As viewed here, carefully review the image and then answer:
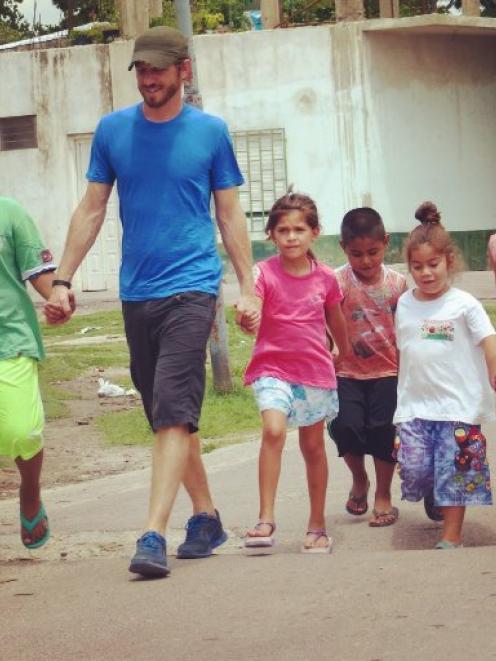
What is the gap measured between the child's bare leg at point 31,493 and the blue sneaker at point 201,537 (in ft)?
1.98

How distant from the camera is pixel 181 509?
28.2 ft

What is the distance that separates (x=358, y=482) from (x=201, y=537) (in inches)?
46.7

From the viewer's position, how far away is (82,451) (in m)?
11.2

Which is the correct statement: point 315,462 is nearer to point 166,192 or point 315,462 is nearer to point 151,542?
point 151,542

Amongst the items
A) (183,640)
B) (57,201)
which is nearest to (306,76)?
(57,201)

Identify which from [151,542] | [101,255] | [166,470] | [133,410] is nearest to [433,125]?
[101,255]

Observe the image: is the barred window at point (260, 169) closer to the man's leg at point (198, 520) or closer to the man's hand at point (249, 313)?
the man's leg at point (198, 520)

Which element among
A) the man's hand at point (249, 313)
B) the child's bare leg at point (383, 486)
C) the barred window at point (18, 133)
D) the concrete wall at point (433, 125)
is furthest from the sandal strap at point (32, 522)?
the barred window at point (18, 133)

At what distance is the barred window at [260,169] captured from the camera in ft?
85.9

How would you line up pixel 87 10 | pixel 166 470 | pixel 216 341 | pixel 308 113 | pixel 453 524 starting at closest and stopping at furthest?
pixel 166 470 < pixel 453 524 < pixel 216 341 < pixel 308 113 < pixel 87 10

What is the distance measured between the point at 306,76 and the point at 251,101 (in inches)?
36.6

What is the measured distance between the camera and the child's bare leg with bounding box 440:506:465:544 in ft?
23.4

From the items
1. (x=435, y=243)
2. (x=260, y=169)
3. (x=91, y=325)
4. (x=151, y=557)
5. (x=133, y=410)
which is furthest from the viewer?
(x=260, y=169)

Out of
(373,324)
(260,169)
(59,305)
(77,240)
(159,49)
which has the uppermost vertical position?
(159,49)
